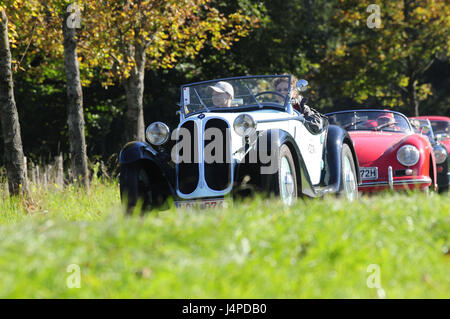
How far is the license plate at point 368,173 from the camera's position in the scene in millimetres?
10305

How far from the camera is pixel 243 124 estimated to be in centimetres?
692

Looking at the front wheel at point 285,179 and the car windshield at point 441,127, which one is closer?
the front wheel at point 285,179

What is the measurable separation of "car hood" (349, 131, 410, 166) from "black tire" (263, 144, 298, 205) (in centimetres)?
362

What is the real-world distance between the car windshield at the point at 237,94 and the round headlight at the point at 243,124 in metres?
1.29

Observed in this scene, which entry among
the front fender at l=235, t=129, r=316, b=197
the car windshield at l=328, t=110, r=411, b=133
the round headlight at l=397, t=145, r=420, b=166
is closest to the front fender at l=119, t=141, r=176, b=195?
the front fender at l=235, t=129, r=316, b=197

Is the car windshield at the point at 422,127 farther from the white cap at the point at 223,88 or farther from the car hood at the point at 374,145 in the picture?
the white cap at the point at 223,88

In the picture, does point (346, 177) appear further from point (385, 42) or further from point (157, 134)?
point (385, 42)

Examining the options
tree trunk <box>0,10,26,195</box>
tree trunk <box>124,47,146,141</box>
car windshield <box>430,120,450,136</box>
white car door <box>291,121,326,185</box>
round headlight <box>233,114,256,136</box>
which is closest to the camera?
round headlight <box>233,114,256,136</box>

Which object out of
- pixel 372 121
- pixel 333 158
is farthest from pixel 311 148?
pixel 372 121

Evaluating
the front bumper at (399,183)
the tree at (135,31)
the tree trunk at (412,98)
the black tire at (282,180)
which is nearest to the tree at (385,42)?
the tree trunk at (412,98)

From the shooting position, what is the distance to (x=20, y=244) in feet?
13.0

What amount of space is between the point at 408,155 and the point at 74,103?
6.44 meters

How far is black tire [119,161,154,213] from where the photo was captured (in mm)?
6980

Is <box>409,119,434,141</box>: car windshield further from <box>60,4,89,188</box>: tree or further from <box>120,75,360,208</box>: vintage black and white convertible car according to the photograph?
<box>60,4,89,188</box>: tree
